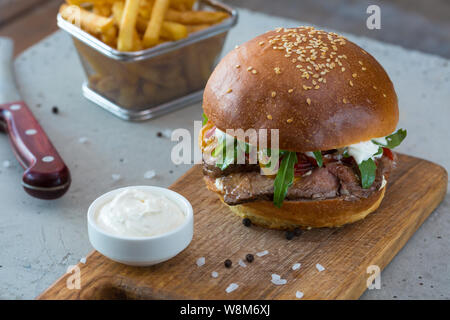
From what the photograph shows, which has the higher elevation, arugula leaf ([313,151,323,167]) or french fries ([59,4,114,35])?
french fries ([59,4,114,35])

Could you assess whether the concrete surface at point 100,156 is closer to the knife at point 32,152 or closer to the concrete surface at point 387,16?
the knife at point 32,152

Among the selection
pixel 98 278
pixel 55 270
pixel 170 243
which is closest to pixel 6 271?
pixel 55 270

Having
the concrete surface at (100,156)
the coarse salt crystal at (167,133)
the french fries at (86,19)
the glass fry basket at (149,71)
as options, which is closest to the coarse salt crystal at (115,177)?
the concrete surface at (100,156)

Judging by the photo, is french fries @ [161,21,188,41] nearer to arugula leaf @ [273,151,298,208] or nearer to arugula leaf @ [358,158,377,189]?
arugula leaf @ [273,151,298,208]

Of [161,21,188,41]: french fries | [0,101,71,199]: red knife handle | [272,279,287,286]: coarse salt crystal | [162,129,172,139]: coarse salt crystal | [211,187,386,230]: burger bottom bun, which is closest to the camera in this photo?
[272,279,287,286]: coarse salt crystal

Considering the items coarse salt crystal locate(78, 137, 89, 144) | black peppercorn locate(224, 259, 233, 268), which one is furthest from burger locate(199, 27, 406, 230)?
coarse salt crystal locate(78, 137, 89, 144)

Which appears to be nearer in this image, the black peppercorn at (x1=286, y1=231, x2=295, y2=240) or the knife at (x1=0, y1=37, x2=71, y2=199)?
the black peppercorn at (x1=286, y1=231, x2=295, y2=240)

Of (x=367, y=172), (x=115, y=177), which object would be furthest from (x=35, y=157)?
(x=367, y=172)
